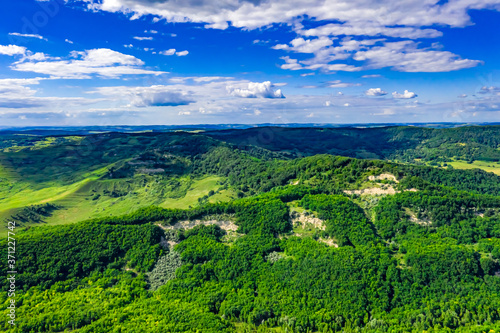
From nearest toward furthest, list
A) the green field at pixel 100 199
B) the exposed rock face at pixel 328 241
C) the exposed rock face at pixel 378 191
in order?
the exposed rock face at pixel 328 241
the exposed rock face at pixel 378 191
the green field at pixel 100 199

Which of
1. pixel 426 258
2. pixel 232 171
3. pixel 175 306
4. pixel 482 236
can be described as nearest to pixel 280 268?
pixel 175 306

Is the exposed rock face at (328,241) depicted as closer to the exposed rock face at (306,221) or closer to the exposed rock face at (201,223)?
the exposed rock face at (306,221)

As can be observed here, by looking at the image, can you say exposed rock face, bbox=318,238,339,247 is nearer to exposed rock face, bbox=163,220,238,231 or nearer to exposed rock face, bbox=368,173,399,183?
exposed rock face, bbox=163,220,238,231

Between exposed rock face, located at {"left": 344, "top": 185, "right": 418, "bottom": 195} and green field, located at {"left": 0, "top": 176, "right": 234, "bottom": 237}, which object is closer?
exposed rock face, located at {"left": 344, "top": 185, "right": 418, "bottom": 195}

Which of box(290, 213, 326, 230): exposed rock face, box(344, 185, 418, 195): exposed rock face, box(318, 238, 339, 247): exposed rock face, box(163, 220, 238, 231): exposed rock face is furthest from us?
box(344, 185, 418, 195): exposed rock face

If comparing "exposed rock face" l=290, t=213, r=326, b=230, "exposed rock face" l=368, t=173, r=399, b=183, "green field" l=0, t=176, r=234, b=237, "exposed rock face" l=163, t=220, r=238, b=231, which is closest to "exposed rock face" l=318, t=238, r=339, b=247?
"exposed rock face" l=290, t=213, r=326, b=230

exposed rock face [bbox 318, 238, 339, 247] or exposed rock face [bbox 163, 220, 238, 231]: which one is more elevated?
exposed rock face [bbox 163, 220, 238, 231]

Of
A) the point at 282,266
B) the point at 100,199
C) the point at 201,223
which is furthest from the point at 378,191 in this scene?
the point at 100,199

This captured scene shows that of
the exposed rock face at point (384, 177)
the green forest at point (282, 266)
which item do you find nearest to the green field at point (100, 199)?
the green forest at point (282, 266)

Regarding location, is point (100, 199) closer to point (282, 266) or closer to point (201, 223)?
point (201, 223)

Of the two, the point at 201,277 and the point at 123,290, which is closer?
the point at 123,290

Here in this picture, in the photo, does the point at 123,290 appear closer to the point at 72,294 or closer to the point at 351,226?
the point at 72,294
